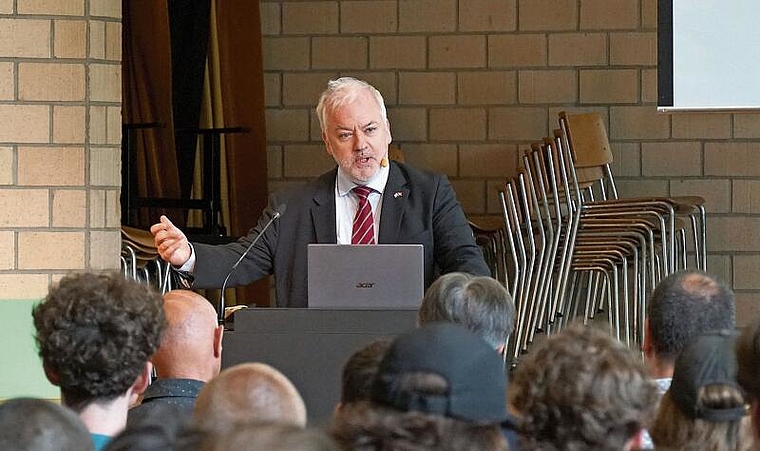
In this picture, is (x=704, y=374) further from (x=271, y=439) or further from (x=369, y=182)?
(x=369, y=182)

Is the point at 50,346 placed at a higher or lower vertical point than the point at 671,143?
lower

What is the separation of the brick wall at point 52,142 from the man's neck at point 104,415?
7.54 ft

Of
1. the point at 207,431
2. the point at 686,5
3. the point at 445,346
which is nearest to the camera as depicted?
the point at 207,431

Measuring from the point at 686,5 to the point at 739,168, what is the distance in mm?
872

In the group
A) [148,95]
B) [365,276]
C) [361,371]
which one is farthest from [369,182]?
[148,95]

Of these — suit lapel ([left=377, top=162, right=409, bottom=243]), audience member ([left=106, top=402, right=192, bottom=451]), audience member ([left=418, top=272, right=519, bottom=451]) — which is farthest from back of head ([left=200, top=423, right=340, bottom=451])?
suit lapel ([left=377, top=162, right=409, bottom=243])

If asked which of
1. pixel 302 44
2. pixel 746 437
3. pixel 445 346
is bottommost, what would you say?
pixel 746 437

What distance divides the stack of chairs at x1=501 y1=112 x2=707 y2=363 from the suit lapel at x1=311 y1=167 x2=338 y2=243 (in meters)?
1.86

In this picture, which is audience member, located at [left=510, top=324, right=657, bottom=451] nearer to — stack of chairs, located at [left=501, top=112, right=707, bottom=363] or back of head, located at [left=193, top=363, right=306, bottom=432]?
back of head, located at [left=193, top=363, right=306, bottom=432]

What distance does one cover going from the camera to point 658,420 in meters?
2.11

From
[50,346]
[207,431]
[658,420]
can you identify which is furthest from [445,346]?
[50,346]

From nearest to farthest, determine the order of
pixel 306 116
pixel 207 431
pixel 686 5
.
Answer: pixel 207 431 < pixel 686 5 < pixel 306 116

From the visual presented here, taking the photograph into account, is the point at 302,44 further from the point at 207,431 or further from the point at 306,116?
the point at 207,431

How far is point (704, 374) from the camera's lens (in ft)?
6.88
